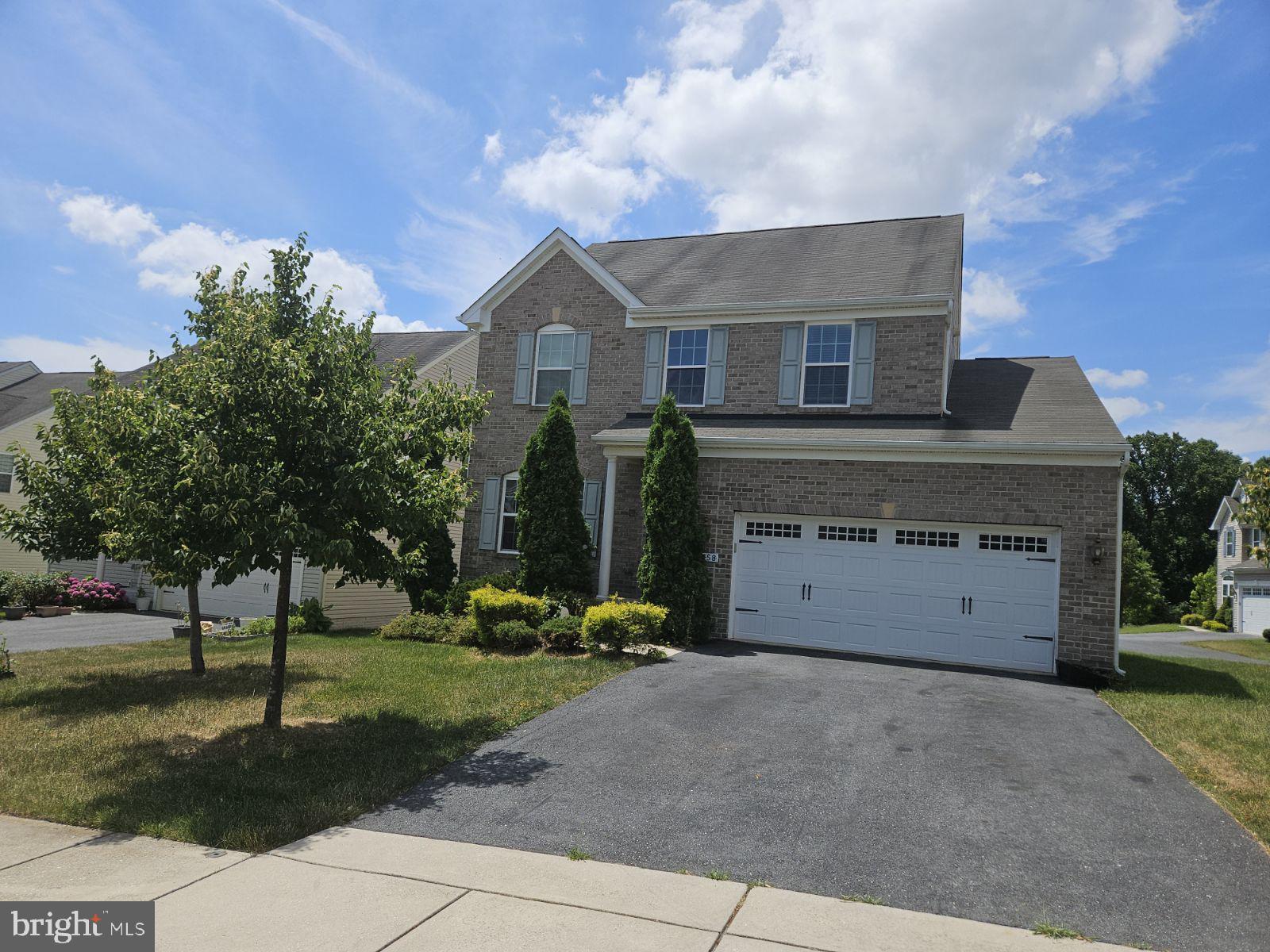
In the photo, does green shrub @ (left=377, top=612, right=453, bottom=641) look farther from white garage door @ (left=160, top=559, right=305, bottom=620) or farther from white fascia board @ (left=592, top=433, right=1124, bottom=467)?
white garage door @ (left=160, top=559, right=305, bottom=620)

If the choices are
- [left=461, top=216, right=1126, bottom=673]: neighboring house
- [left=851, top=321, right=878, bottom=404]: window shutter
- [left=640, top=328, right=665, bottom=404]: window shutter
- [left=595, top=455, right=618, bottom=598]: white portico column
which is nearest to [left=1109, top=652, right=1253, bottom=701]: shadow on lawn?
[left=461, top=216, right=1126, bottom=673]: neighboring house

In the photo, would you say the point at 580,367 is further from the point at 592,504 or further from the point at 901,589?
the point at 901,589

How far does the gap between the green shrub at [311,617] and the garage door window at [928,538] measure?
1239cm

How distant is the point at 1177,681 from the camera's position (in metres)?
13.5

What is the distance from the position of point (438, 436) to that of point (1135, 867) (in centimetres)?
713

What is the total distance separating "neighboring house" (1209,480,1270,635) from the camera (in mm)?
37594

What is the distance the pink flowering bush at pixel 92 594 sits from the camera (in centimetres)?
2322

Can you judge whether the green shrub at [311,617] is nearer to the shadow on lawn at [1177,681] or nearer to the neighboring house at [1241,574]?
the shadow on lawn at [1177,681]

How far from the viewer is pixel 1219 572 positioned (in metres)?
44.4

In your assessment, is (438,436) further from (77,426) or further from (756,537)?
(756,537)

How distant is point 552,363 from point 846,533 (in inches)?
303

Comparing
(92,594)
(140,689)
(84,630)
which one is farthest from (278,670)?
(92,594)

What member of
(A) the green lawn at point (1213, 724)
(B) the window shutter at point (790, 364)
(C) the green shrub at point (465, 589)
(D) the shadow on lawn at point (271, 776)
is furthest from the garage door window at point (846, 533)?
(D) the shadow on lawn at point (271, 776)

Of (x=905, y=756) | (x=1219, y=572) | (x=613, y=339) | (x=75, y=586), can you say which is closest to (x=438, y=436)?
(x=905, y=756)
